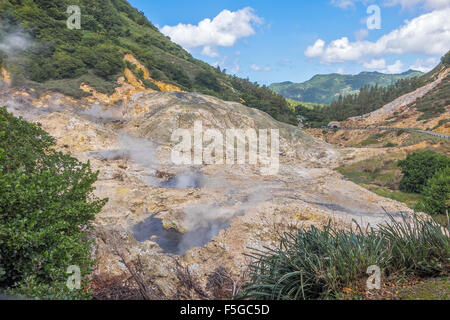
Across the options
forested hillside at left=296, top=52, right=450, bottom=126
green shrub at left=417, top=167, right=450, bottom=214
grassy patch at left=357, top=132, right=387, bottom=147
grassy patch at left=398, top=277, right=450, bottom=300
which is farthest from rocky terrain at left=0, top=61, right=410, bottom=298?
forested hillside at left=296, top=52, right=450, bottom=126

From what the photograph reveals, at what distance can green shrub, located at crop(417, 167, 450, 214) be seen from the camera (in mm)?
14312

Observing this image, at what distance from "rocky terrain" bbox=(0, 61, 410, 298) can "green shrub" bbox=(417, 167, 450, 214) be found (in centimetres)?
189

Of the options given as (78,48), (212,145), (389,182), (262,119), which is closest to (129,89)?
(78,48)

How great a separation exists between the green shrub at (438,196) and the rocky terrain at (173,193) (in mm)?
1887

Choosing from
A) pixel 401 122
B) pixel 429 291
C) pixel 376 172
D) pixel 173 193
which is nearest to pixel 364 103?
pixel 401 122

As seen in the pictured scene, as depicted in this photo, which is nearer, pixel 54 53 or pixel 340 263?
pixel 340 263

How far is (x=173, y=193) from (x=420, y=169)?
18.0 metres

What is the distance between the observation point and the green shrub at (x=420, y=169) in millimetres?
18359

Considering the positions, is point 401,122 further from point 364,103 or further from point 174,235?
point 174,235

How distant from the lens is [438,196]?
1479cm

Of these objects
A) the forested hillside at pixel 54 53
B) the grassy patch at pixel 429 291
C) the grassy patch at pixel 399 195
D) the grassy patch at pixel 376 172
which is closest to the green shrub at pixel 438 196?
the grassy patch at pixel 399 195

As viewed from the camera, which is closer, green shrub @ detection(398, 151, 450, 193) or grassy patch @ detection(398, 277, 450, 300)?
grassy patch @ detection(398, 277, 450, 300)

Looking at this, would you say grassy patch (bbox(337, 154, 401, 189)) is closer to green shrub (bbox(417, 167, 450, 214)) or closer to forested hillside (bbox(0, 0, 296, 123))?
green shrub (bbox(417, 167, 450, 214))

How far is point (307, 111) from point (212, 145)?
5804 cm
